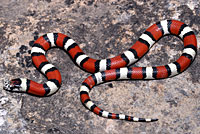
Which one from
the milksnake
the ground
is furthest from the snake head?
the ground

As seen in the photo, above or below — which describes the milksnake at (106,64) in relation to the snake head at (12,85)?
above

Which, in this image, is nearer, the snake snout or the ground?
the ground

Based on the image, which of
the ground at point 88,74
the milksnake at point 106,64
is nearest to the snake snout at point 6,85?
the milksnake at point 106,64

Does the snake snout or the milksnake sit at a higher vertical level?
the milksnake

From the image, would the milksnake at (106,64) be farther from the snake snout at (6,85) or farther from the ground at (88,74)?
the ground at (88,74)

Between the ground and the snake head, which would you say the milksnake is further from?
the ground

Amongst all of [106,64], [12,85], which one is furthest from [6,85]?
[106,64]
